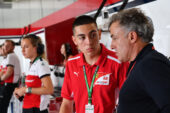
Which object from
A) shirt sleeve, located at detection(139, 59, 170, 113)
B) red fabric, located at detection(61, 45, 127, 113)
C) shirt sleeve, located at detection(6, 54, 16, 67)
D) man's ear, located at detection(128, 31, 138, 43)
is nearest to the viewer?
shirt sleeve, located at detection(139, 59, 170, 113)

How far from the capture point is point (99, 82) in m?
1.36

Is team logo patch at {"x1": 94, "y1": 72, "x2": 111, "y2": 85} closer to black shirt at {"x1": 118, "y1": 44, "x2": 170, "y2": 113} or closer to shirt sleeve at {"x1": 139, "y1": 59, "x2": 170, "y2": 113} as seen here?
black shirt at {"x1": 118, "y1": 44, "x2": 170, "y2": 113}

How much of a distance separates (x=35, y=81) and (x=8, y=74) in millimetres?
1806

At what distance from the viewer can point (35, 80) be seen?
6.98 feet

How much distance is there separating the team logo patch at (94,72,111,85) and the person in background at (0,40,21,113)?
275 centimetres

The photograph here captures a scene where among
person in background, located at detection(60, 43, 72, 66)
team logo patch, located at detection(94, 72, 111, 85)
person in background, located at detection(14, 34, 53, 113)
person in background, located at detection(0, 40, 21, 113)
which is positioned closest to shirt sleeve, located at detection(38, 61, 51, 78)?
person in background, located at detection(14, 34, 53, 113)

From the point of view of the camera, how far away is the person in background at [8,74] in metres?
3.79

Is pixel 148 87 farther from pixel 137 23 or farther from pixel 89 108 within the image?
pixel 89 108

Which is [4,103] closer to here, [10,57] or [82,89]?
[10,57]

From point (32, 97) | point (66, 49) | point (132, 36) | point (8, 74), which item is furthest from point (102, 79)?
point (8, 74)

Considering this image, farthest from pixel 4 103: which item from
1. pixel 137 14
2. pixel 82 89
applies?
pixel 137 14

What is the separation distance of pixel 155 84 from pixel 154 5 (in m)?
1.15

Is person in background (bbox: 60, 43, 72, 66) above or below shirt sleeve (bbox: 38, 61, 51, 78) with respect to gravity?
above

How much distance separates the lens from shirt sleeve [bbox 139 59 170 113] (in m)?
0.75
